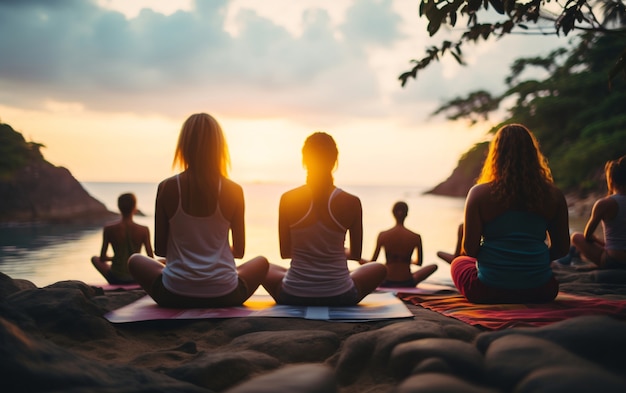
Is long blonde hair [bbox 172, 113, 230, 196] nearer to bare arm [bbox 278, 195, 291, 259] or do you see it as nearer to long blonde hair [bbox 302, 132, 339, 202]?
bare arm [bbox 278, 195, 291, 259]

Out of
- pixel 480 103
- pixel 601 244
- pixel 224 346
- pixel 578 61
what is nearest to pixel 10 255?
pixel 224 346

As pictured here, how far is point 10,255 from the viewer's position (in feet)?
35.7

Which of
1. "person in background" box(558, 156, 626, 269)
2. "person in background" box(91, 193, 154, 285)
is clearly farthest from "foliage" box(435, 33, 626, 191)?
"person in background" box(91, 193, 154, 285)

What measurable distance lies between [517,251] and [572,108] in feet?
55.2

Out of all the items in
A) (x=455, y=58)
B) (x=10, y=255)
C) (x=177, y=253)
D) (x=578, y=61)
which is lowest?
(x=10, y=255)

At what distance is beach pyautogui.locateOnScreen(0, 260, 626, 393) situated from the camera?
1926mm

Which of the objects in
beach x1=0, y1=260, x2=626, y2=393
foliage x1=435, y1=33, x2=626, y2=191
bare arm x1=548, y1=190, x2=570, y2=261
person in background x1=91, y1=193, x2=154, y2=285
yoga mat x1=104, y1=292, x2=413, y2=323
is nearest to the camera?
beach x1=0, y1=260, x2=626, y2=393

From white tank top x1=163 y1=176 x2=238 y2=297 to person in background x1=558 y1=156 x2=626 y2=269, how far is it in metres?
3.89

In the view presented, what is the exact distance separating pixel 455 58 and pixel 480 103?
1666 centimetres

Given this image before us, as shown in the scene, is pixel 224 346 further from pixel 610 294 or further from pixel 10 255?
pixel 10 255

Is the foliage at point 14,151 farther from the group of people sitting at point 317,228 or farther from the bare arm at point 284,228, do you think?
the bare arm at point 284,228

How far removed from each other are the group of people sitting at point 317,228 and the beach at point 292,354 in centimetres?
43

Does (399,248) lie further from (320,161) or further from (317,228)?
(320,161)

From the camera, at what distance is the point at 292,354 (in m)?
2.65
